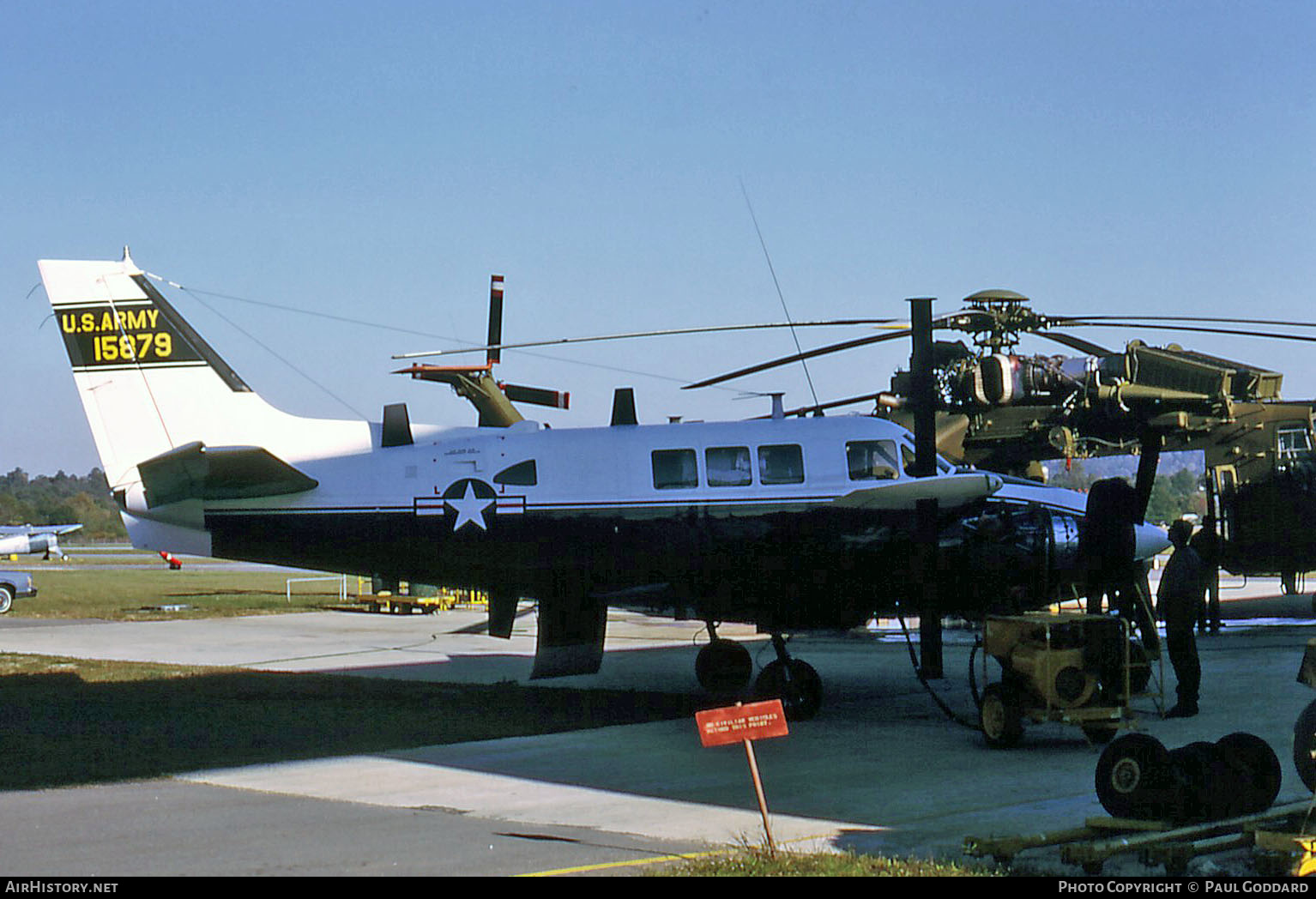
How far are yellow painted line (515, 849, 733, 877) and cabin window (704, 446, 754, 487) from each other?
842cm

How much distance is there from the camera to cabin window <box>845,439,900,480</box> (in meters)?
17.0

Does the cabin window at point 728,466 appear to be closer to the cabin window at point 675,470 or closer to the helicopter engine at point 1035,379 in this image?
the cabin window at point 675,470

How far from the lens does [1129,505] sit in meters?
16.4

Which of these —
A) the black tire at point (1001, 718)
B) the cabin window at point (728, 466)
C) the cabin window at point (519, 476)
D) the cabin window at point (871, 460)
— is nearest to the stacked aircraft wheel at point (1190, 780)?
the black tire at point (1001, 718)

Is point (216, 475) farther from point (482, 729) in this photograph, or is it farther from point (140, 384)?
point (482, 729)

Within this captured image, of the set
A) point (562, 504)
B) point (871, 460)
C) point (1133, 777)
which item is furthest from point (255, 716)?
point (1133, 777)

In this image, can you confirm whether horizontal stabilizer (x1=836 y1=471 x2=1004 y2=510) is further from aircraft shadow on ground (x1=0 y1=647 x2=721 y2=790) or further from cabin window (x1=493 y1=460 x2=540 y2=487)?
cabin window (x1=493 y1=460 x2=540 y2=487)

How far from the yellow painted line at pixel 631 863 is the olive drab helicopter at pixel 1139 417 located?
1121cm

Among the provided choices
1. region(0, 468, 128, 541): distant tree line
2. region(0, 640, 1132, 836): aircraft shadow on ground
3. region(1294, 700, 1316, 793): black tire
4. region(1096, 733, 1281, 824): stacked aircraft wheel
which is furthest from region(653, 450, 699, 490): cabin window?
region(0, 468, 128, 541): distant tree line

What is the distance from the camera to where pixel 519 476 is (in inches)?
687

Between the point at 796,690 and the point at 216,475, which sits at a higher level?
the point at 216,475

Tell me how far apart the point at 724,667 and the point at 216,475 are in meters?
7.79

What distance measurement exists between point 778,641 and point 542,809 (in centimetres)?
690
